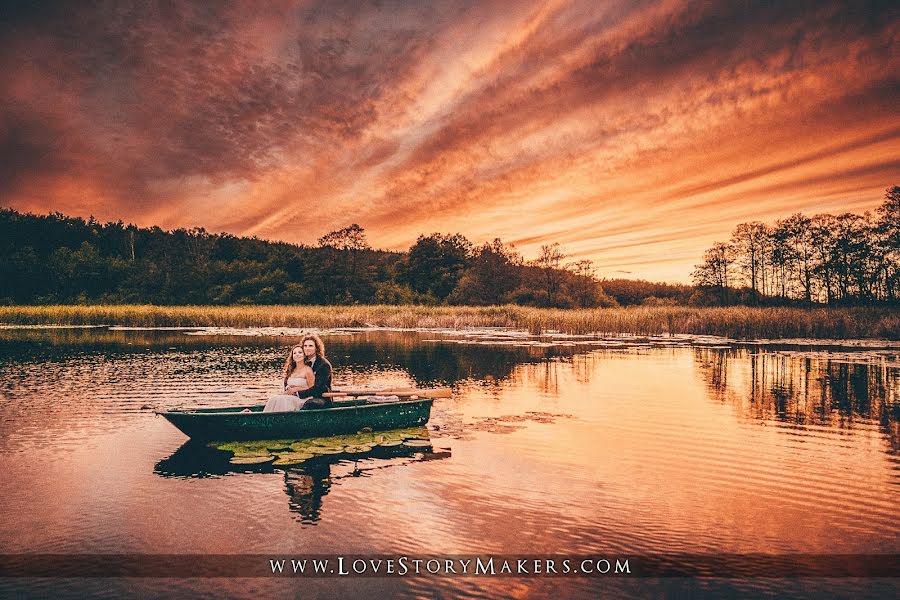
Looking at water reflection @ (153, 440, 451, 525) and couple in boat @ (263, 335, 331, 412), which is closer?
water reflection @ (153, 440, 451, 525)

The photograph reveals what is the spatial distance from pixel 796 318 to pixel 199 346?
34961 mm

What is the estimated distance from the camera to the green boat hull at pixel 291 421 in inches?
396

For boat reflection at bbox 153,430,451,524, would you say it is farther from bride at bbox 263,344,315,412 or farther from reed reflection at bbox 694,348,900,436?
reed reflection at bbox 694,348,900,436

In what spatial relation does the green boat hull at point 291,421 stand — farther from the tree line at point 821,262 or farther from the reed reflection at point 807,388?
the tree line at point 821,262

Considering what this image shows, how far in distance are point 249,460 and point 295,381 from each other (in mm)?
1983

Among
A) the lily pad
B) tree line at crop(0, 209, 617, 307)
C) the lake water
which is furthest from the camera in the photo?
tree line at crop(0, 209, 617, 307)

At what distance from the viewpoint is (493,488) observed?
8.45 meters

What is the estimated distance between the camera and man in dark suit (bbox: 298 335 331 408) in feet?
36.4

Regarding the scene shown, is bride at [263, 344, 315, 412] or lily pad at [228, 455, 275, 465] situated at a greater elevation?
bride at [263, 344, 315, 412]

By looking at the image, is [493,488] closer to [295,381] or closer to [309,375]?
[309,375]

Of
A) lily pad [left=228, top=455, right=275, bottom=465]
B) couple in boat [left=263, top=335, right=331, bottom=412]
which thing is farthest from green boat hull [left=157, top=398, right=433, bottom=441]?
lily pad [left=228, top=455, right=275, bottom=465]

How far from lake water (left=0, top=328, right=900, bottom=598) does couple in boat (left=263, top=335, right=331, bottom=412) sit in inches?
59.4

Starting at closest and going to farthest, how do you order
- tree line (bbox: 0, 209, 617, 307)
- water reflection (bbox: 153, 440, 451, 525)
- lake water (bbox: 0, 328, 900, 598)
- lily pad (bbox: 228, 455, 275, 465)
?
lake water (bbox: 0, 328, 900, 598)
water reflection (bbox: 153, 440, 451, 525)
lily pad (bbox: 228, 455, 275, 465)
tree line (bbox: 0, 209, 617, 307)

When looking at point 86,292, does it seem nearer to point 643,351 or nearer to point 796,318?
point 643,351
